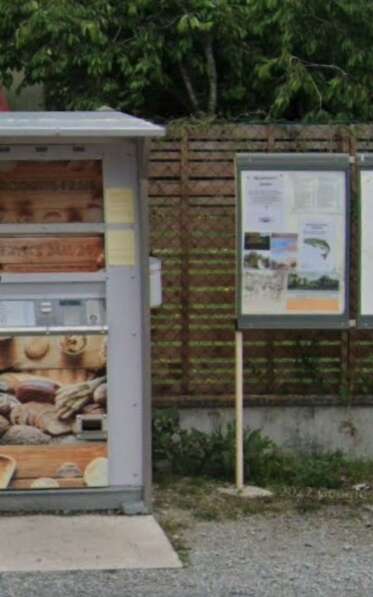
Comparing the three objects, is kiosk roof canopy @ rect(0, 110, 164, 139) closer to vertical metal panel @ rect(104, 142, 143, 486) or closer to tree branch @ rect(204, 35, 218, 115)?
vertical metal panel @ rect(104, 142, 143, 486)

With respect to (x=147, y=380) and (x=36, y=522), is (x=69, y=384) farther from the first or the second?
(x=36, y=522)

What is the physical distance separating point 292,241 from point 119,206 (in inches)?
49.2

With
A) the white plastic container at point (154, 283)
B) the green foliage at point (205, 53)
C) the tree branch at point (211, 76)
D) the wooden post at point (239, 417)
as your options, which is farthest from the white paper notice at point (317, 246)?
the tree branch at point (211, 76)

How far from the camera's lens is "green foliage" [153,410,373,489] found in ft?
22.2

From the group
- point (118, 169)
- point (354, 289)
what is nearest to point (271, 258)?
point (354, 289)

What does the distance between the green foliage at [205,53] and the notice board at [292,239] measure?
199 cm

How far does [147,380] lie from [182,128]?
2.07m

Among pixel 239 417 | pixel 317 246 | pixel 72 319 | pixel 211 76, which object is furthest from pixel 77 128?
pixel 211 76

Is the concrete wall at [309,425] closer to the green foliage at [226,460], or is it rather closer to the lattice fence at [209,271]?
the lattice fence at [209,271]

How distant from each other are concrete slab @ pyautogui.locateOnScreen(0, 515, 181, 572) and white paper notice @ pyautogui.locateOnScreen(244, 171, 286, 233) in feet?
6.28

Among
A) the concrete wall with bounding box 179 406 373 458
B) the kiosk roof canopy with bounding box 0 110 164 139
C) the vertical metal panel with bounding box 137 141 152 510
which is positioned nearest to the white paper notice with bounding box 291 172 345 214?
the vertical metal panel with bounding box 137 141 152 510

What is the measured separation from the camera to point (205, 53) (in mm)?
9047

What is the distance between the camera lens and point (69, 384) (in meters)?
5.79

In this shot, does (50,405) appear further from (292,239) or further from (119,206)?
(292,239)
